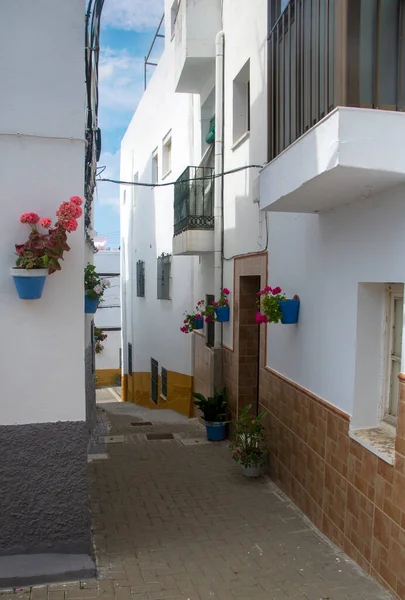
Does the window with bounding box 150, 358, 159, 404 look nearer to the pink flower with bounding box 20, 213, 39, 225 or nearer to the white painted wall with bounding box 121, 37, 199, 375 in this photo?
the white painted wall with bounding box 121, 37, 199, 375

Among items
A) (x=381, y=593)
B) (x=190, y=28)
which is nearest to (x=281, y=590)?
(x=381, y=593)

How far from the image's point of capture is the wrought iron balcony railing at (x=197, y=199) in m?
9.54

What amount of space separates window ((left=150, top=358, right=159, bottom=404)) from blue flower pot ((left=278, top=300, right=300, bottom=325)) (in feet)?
30.7

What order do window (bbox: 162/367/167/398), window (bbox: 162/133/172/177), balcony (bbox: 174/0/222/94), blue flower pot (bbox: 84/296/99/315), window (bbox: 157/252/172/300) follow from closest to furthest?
blue flower pot (bbox: 84/296/99/315) → balcony (bbox: 174/0/222/94) → window (bbox: 157/252/172/300) → window (bbox: 162/367/167/398) → window (bbox: 162/133/172/177)

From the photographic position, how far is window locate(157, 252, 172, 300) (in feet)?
44.2

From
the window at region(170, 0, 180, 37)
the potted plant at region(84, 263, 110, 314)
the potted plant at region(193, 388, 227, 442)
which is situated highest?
the window at region(170, 0, 180, 37)

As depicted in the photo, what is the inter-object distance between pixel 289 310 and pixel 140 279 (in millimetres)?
11828

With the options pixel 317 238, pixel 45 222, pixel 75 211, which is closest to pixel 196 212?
pixel 317 238

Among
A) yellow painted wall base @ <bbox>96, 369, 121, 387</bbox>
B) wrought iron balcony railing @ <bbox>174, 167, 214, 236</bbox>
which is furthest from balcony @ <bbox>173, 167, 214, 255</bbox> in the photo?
yellow painted wall base @ <bbox>96, 369, 121, 387</bbox>

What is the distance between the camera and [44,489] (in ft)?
13.9

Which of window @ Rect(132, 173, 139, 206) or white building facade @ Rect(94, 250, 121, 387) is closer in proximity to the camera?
window @ Rect(132, 173, 139, 206)

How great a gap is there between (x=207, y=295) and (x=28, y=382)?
6551 millimetres

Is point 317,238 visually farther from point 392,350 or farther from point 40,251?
point 40,251

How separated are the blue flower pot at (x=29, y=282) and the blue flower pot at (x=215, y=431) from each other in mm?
5063
